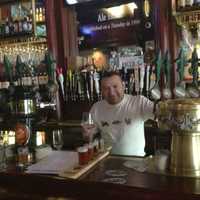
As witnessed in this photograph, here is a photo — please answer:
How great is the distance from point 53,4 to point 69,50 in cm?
52

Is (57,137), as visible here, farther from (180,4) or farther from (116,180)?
(180,4)

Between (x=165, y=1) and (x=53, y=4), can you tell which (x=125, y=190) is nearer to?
(x=165, y=1)

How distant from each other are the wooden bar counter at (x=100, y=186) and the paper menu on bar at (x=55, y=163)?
2.7 inches

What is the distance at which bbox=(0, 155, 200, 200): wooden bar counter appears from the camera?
1.29m

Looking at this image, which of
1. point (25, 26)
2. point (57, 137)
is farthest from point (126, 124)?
point (25, 26)

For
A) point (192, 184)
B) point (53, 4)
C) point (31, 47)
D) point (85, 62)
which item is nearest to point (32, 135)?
point (192, 184)

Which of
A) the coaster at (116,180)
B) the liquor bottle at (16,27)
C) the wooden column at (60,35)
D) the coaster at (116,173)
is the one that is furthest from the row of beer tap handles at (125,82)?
the coaster at (116,180)

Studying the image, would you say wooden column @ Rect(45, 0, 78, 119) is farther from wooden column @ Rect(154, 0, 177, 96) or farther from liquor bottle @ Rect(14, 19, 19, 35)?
wooden column @ Rect(154, 0, 177, 96)

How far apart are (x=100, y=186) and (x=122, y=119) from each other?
1.31 meters

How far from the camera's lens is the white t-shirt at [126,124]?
2607 mm

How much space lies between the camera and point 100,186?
1.39m

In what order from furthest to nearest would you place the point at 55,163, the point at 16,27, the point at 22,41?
the point at 22,41
the point at 16,27
the point at 55,163

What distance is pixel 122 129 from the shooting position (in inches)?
104

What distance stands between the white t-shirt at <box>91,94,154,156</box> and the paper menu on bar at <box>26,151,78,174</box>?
2.48 feet
